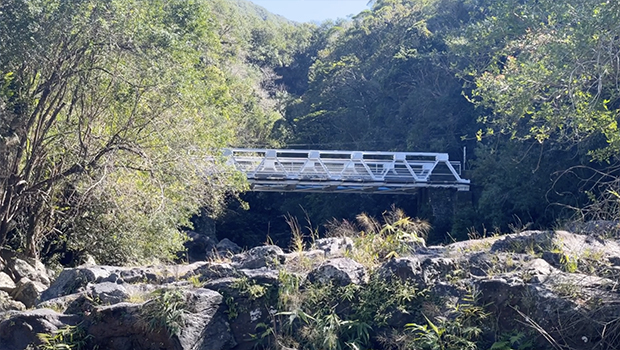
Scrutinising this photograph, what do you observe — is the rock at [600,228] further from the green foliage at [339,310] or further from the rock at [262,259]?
the rock at [262,259]

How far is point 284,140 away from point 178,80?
2476 cm

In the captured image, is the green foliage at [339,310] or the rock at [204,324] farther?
the rock at [204,324]

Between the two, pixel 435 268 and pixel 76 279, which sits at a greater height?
pixel 435 268

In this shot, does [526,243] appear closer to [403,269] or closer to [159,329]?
[403,269]

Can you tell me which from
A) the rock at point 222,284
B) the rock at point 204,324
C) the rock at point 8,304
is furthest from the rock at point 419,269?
Answer: the rock at point 8,304

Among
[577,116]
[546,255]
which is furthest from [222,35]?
[546,255]

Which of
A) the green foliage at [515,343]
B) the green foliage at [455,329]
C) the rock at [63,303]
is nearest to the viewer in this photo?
the green foliage at [515,343]

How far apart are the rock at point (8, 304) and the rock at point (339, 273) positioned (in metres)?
5.01

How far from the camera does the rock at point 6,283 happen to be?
11.0 meters

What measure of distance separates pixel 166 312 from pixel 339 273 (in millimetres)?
1808

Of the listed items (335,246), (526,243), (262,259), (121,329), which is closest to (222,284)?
(262,259)

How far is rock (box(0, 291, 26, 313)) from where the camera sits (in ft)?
32.5

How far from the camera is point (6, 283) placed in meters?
11.3

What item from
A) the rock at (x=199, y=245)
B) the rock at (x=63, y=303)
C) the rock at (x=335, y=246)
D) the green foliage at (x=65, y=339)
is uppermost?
the rock at (x=335, y=246)
